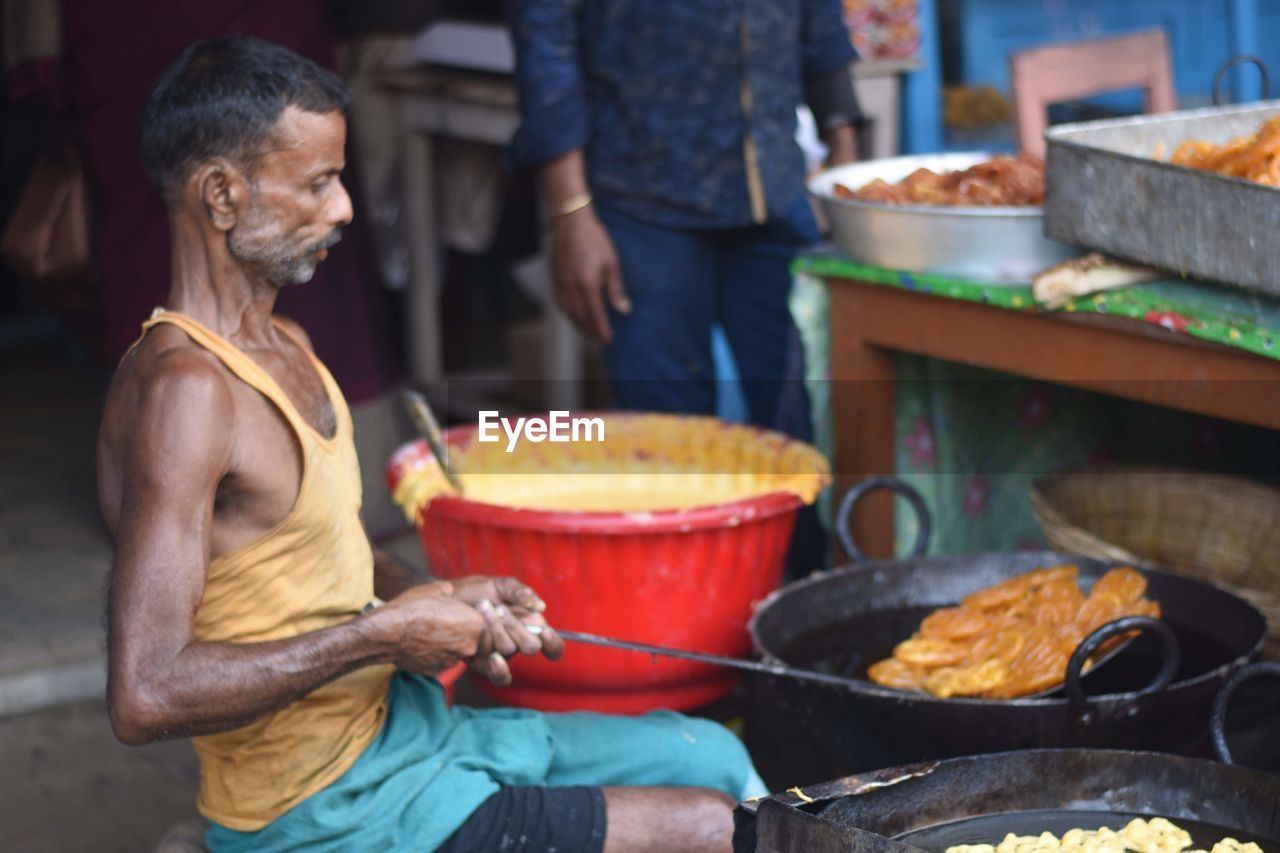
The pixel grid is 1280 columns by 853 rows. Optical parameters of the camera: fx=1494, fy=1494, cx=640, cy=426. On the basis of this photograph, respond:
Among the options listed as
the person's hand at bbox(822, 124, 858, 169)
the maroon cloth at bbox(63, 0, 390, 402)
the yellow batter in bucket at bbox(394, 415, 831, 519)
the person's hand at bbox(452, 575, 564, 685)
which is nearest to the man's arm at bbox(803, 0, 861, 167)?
the person's hand at bbox(822, 124, 858, 169)

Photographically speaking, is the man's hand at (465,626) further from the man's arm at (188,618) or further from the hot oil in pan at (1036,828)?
the hot oil in pan at (1036,828)

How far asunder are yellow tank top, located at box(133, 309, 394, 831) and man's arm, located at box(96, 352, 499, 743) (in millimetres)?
93

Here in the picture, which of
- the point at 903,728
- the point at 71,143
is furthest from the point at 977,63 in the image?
the point at 903,728

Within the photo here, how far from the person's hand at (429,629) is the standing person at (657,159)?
151 centimetres

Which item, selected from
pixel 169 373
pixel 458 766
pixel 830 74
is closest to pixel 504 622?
pixel 458 766

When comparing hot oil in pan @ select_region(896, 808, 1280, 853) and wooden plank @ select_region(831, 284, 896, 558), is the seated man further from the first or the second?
wooden plank @ select_region(831, 284, 896, 558)

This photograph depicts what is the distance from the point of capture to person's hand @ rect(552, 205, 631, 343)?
3.37 meters

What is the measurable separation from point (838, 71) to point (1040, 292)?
1.34 m

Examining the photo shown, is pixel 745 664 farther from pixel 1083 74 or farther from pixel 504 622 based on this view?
pixel 1083 74

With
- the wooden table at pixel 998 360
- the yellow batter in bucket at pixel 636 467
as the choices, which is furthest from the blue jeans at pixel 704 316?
the wooden table at pixel 998 360

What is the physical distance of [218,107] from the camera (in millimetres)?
Result: 1946

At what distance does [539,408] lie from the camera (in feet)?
18.9

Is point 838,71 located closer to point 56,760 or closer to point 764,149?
point 764,149

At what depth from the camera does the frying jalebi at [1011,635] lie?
245 cm
